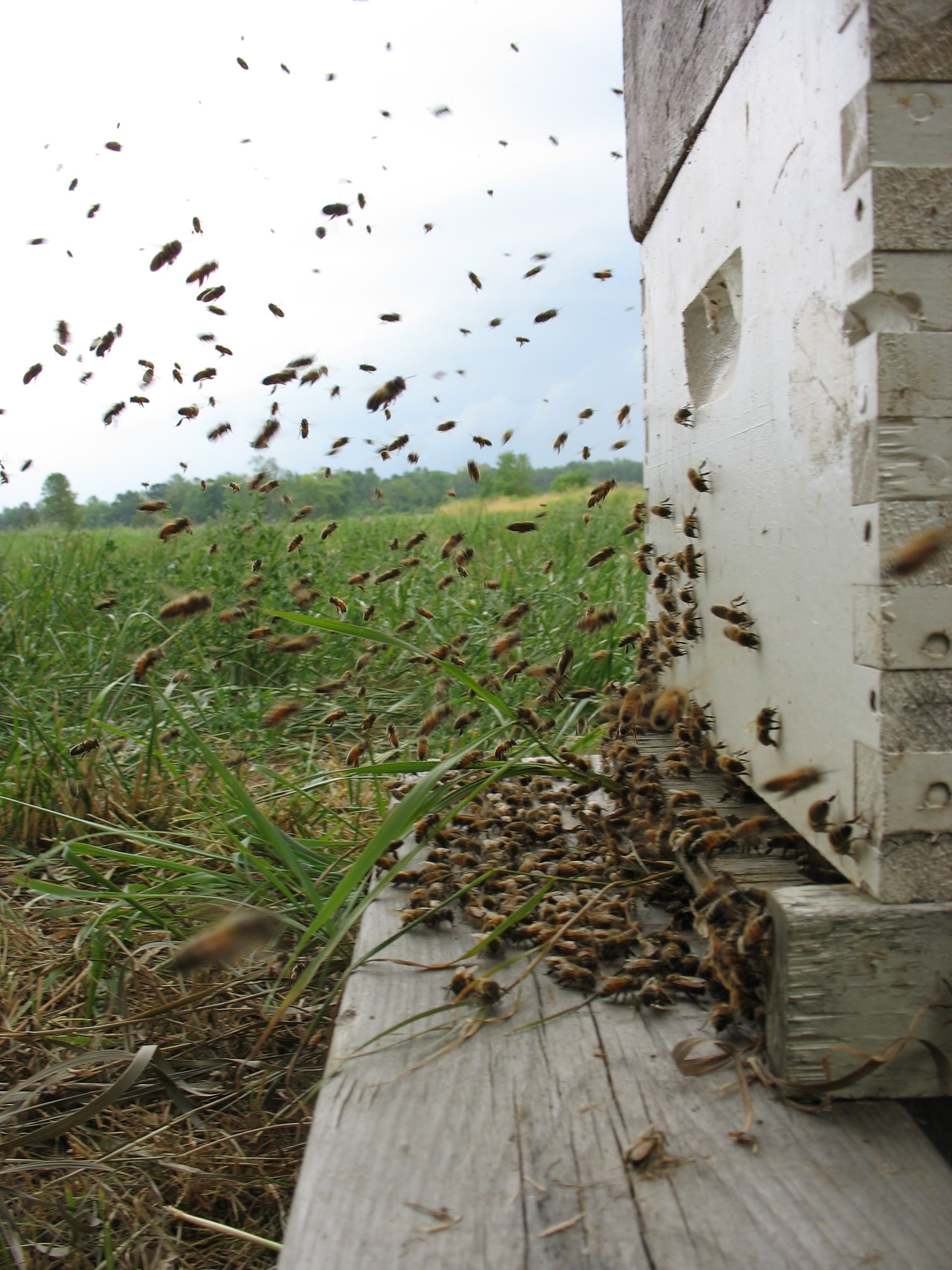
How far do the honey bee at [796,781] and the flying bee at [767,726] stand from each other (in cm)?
21

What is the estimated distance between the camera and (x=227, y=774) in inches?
65.9

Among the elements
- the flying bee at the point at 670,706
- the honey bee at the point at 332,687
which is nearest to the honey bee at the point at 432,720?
the honey bee at the point at 332,687

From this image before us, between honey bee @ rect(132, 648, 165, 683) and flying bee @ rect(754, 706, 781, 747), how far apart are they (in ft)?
5.25

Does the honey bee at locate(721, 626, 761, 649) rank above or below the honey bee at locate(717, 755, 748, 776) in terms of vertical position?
above

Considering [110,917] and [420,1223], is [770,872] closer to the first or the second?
[420,1223]

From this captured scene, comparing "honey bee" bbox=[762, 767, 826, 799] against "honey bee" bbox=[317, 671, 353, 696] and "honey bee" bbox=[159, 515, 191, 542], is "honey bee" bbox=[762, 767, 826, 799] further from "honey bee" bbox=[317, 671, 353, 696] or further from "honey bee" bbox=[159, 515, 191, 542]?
"honey bee" bbox=[159, 515, 191, 542]

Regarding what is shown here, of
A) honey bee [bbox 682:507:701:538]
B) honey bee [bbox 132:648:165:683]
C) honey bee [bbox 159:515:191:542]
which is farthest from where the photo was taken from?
honey bee [bbox 159:515:191:542]

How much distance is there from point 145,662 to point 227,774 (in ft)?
3.16

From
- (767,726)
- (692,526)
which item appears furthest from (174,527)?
(767,726)

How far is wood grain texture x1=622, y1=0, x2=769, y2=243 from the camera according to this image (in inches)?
63.9

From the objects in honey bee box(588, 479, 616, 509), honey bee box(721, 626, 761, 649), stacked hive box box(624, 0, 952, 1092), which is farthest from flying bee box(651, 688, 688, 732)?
honey bee box(588, 479, 616, 509)

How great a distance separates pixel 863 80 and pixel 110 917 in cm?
218

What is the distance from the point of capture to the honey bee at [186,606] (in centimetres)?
213

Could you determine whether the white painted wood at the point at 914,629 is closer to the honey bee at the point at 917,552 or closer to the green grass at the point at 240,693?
the honey bee at the point at 917,552
